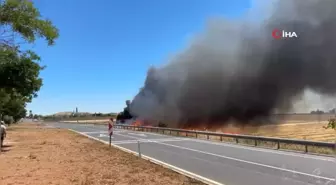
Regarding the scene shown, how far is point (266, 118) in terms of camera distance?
1431 inches

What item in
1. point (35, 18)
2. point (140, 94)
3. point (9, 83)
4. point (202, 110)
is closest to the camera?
point (35, 18)

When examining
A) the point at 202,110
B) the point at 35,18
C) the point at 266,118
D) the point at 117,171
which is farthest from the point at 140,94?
the point at 35,18

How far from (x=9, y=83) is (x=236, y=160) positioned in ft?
26.9

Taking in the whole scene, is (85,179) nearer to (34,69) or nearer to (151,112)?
(34,69)

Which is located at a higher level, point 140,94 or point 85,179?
point 140,94

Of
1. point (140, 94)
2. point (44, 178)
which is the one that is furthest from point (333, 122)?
point (140, 94)

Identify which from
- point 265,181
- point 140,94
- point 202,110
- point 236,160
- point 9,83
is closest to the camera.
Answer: point 265,181

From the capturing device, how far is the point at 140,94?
49.2 m

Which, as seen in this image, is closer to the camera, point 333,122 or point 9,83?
point 333,122

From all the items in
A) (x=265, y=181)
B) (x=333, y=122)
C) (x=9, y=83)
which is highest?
(x=9, y=83)

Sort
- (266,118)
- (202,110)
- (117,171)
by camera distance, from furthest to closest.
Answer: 1. (202,110)
2. (266,118)
3. (117,171)

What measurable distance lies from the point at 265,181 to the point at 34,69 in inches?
302

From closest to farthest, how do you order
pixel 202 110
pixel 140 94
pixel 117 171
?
1. pixel 117 171
2. pixel 202 110
3. pixel 140 94

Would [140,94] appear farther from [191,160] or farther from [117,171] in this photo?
[117,171]
